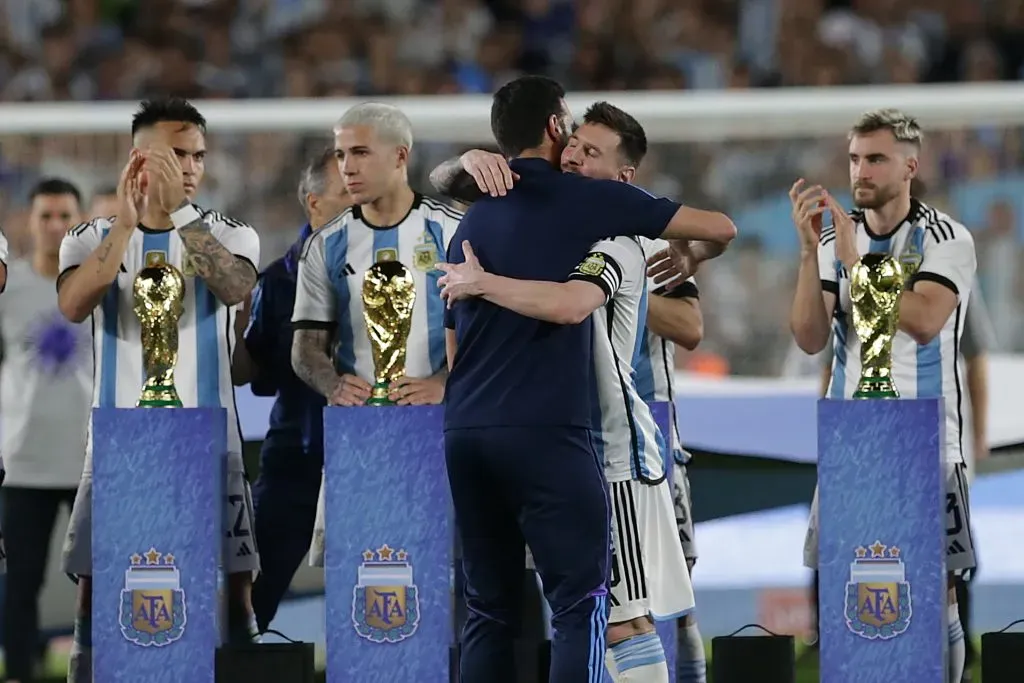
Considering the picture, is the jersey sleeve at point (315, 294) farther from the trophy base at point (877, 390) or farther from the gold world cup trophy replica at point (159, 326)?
the trophy base at point (877, 390)

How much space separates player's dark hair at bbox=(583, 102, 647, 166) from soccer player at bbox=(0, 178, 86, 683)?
228 centimetres

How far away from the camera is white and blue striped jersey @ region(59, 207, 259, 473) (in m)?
5.40

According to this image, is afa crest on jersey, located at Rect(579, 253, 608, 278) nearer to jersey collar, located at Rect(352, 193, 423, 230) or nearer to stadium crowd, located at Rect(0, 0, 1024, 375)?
jersey collar, located at Rect(352, 193, 423, 230)

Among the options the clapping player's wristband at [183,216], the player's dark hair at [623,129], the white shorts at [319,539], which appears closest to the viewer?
the player's dark hair at [623,129]

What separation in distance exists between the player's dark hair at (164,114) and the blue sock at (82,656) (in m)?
1.52

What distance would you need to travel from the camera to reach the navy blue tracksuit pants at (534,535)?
13.9 feet

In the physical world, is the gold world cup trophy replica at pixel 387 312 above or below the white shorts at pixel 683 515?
above

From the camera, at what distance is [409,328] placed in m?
5.17

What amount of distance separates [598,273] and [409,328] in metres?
0.95

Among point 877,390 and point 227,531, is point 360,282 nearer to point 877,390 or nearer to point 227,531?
point 227,531

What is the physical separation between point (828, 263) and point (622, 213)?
1339mm

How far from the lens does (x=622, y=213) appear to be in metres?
4.41

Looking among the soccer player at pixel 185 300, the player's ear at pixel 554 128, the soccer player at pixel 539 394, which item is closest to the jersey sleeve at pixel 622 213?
the soccer player at pixel 539 394

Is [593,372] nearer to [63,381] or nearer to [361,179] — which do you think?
[361,179]
